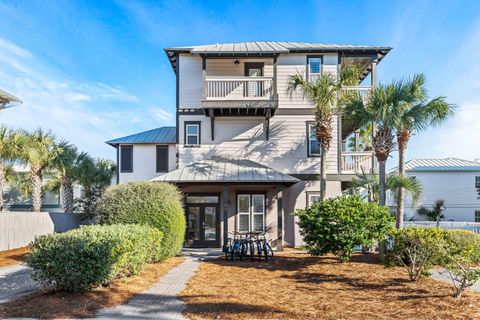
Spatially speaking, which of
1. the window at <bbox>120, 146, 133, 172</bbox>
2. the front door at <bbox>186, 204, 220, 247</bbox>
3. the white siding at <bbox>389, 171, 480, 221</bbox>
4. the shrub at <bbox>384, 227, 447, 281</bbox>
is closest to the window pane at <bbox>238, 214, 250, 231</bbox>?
the front door at <bbox>186, 204, 220, 247</bbox>

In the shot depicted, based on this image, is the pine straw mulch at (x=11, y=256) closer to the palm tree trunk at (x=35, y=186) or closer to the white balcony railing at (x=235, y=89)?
the palm tree trunk at (x=35, y=186)

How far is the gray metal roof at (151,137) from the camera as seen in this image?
21.6m

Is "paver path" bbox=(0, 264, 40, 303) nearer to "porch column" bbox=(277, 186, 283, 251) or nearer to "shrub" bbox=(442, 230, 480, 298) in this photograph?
"shrub" bbox=(442, 230, 480, 298)

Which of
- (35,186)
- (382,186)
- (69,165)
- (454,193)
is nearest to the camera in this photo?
(382,186)

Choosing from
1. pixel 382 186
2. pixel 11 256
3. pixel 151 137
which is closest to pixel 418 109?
pixel 382 186

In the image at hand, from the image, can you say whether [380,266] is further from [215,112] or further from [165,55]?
[165,55]

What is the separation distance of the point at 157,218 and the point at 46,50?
29.1 feet

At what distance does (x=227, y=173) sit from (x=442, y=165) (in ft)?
83.4

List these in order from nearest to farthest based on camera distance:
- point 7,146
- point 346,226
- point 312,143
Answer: point 346,226 < point 312,143 < point 7,146

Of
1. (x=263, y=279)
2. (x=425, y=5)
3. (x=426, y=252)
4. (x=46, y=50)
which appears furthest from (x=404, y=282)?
(x=46, y=50)

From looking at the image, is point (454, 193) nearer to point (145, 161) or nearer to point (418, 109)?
point (418, 109)

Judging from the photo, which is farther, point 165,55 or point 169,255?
point 165,55

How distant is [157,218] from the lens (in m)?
13.1

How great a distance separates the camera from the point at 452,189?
33656 millimetres
